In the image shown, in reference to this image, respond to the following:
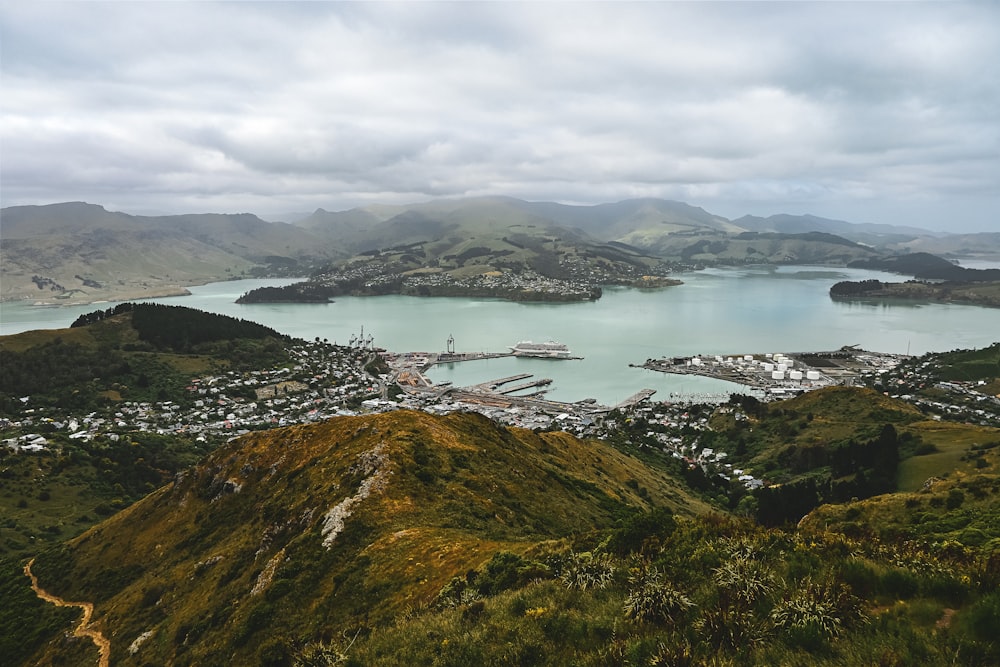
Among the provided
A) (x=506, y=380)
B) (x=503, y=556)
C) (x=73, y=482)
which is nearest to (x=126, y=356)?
(x=73, y=482)

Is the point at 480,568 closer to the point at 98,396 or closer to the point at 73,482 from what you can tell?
the point at 73,482

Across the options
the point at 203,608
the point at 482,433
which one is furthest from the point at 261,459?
the point at 482,433

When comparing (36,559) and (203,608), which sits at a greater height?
(203,608)

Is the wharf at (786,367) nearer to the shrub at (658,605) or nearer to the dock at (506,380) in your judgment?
the dock at (506,380)

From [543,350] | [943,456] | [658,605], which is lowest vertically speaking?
[543,350]

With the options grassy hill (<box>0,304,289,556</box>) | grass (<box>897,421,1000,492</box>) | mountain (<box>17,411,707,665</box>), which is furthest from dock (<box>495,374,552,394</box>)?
mountain (<box>17,411,707,665</box>)

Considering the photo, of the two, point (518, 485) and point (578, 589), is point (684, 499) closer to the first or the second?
point (518, 485)

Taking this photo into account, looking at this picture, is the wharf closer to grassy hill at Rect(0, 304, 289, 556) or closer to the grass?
the grass
